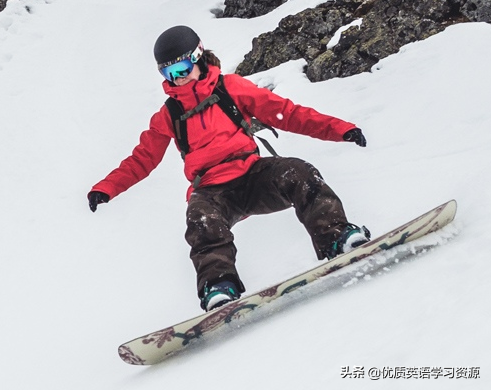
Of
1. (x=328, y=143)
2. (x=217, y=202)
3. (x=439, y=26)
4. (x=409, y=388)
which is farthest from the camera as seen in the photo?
(x=439, y=26)

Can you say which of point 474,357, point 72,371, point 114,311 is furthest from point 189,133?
point 474,357

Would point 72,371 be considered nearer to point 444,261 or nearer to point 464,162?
point 444,261

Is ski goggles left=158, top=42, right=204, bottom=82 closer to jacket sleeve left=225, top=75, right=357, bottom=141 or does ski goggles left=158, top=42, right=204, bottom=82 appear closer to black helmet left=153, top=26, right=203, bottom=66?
black helmet left=153, top=26, right=203, bottom=66

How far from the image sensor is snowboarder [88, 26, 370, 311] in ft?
11.3

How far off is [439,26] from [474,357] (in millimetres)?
5698

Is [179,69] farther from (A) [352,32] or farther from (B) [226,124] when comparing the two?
(A) [352,32]

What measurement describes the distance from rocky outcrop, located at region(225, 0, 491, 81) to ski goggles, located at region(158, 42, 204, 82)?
3324mm

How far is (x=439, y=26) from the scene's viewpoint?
6562 mm

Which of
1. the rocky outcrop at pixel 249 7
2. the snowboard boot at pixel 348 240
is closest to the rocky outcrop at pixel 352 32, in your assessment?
the rocky outcrop at pixel 249 7


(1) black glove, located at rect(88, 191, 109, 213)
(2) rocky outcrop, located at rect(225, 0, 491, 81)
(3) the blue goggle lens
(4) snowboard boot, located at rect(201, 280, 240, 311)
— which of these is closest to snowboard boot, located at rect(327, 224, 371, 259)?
(4) snowboard boot, located at rect(201, 280, 240, 311)

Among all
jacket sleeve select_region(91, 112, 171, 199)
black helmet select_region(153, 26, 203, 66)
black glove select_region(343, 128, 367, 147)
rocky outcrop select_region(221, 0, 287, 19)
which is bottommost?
black glove select_region(343, 128, 367, 147)

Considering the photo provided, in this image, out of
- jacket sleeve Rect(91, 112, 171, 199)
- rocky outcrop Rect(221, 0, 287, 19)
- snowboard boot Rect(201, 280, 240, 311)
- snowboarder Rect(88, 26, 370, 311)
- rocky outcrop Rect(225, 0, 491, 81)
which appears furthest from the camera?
rocky outcrop Rect(221, 0, 287, 19)

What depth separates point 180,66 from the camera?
3.91 metres

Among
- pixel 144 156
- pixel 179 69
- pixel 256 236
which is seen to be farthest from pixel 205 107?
pixel 256 236
